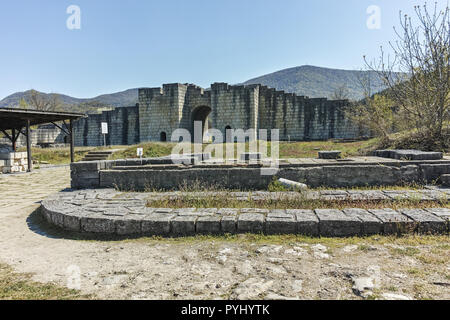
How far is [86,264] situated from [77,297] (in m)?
0.86

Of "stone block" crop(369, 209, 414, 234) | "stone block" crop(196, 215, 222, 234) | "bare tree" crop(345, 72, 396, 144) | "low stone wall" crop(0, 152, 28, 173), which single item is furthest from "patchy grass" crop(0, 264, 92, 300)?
"low stone wall" crop(0, 152, 28, 173)

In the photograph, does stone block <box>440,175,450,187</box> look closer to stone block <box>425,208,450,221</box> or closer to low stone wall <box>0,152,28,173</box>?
stone block <box>425,208,450,221</box>

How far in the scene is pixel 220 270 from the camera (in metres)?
3.27

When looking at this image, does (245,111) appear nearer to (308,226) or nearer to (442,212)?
(442,212)

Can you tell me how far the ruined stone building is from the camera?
26.1 metres

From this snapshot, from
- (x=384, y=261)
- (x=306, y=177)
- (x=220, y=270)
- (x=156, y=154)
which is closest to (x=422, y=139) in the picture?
(x=306, y=177)

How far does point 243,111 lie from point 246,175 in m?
19.6

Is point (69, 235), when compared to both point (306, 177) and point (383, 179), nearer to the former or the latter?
point (306, 177)

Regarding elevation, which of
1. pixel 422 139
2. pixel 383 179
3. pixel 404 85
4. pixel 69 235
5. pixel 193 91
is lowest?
pixel 69 235

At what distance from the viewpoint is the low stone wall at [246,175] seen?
6738 mm

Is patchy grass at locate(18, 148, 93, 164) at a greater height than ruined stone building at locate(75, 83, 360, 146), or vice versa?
ruined stone building at locate(75, 83, 360, 146)

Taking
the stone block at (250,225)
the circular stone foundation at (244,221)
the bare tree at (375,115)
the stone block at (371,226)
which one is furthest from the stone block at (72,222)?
the bare tree at (375,115)

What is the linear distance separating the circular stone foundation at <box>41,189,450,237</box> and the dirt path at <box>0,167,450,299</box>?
212 mm

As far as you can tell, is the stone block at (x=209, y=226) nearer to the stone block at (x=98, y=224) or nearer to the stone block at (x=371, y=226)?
the stone block at (x=98, y=224)
